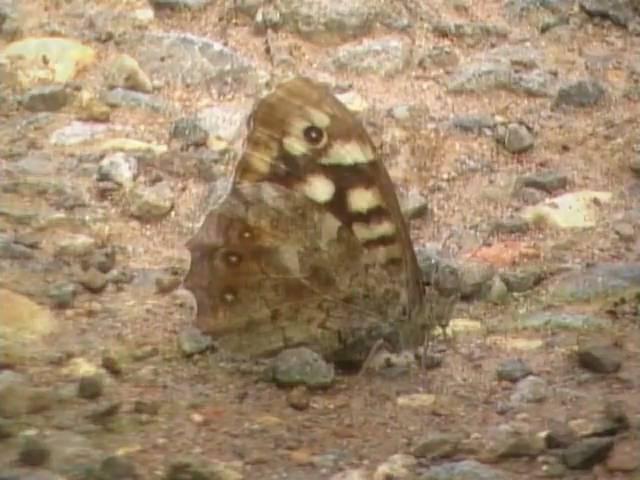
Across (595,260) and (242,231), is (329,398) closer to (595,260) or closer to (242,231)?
(242,231)

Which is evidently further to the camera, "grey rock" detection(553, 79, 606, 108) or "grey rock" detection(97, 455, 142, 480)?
"grey rock" detection(553, 79, 606, 108)

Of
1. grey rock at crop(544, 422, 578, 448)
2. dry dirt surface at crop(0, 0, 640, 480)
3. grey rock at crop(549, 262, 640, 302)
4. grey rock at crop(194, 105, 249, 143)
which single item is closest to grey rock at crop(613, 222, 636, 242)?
dry dirt surface at crop(0, 0, 640, 480)

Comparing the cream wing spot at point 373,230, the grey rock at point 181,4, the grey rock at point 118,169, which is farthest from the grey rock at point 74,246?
the grey rock at point 181,4

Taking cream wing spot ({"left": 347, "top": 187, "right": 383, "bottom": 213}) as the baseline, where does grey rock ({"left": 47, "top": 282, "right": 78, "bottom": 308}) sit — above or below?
below

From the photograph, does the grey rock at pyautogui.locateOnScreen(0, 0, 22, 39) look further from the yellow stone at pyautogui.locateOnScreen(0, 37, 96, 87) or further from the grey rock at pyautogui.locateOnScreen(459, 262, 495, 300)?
the grey rock at pyautogui.locateOnScreen(459, 262, 495, 300)

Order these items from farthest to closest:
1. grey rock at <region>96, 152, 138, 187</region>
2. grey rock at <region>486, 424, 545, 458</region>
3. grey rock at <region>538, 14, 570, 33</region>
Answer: grey rock at <region>538, 14, 570, 33</region> → grey rock at <region>96, 152, 138, 187</region> → grey rock at <region>486, 424, 545, 458</region>

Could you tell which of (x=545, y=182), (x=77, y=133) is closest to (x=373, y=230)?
(x=545, y=182)

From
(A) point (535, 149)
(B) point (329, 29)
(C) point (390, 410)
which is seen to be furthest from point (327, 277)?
(B) point (329, 29)
